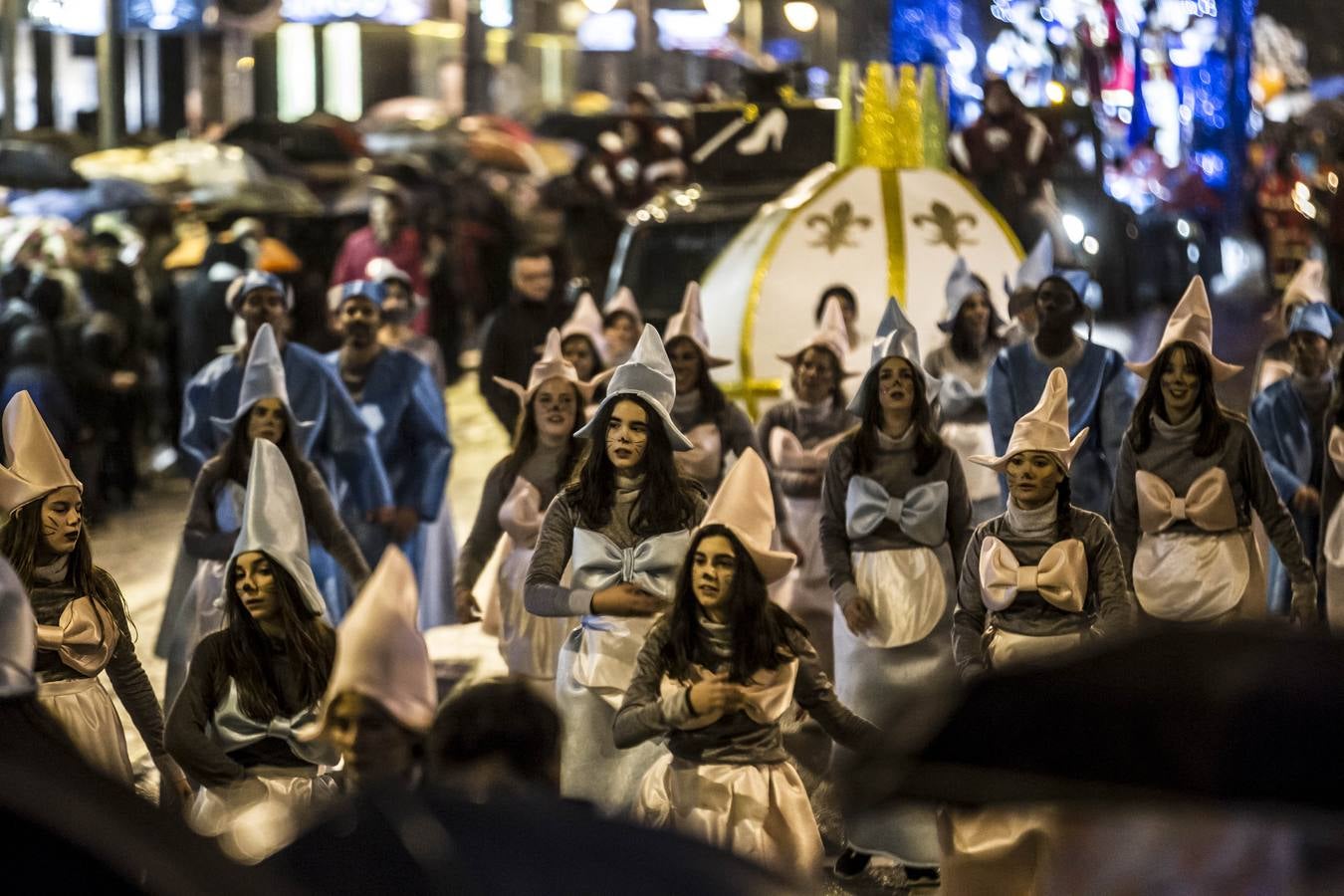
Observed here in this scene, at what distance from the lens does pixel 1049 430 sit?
8195mm

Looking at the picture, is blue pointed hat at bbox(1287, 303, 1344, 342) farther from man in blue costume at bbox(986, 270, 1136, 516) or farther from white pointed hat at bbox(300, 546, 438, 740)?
white pointed hat at bbox(300, 546, 438, 740)

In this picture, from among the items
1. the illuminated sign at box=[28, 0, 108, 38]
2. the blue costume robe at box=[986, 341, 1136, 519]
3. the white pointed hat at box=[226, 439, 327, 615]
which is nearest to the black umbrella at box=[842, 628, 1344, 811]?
the white pointed hat at box=[226, 439, 327, 615]

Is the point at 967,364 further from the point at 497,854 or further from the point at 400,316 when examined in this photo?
the point at 497,854

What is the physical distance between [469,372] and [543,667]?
1810cm

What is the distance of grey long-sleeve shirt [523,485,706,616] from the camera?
7945 mm

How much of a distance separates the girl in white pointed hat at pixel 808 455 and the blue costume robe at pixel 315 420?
1.63 meters

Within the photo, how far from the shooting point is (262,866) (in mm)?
3637

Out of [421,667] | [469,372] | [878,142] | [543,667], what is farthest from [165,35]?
[421,667]

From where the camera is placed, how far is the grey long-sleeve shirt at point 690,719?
6.98 metres

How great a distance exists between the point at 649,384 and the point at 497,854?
484 centimetres

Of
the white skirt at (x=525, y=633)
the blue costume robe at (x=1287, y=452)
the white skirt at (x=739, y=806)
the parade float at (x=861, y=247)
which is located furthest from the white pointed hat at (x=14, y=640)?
the parade float at (x=861, y=247)

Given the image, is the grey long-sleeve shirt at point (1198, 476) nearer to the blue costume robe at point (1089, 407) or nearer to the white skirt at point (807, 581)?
the blue costume robe at point (1089, 407)

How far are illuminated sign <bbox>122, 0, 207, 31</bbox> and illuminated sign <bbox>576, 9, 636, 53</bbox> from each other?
25061 millimetres

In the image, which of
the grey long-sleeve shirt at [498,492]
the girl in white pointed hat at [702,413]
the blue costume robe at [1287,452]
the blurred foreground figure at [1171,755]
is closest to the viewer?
the blurred foreground figure at [1171,755]
